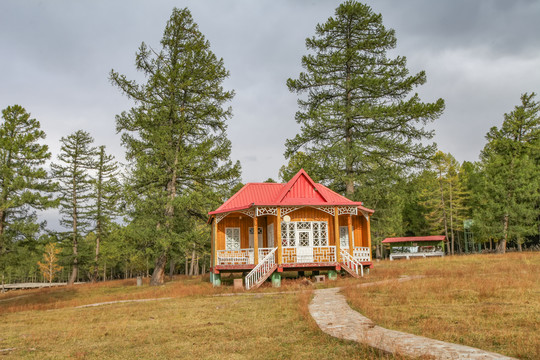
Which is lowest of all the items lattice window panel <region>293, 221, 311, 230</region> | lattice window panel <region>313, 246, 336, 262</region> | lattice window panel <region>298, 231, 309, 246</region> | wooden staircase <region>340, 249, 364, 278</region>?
wooden staircase <region>340, 249, 364, 278</region>

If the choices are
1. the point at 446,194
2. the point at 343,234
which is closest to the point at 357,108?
the point at 343,234

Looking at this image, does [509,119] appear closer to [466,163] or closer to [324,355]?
[466,163]

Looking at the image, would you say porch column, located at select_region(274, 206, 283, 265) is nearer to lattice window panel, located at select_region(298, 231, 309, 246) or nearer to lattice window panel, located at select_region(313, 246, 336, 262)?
lattice window panel, located at select_region(298, 231, 309, 246)

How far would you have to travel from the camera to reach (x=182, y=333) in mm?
9461

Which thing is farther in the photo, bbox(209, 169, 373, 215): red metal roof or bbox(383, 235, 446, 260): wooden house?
bbox(383, 235, 446, 260): wooden house

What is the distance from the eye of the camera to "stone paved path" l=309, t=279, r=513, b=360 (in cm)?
593

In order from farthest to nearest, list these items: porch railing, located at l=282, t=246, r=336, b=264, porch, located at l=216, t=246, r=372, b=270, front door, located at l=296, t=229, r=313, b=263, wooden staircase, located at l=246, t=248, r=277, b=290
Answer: front door, located at l=296, t=229, r=313, b=263 → porch railing, located at l=282, t=246, r=336, b=264 → porch, located at l=216, t=246, r=372, b=270 → wooden staircase, located at l=246, t=248, r=277, b=290

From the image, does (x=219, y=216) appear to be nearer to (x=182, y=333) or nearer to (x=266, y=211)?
(x=266, y=211)

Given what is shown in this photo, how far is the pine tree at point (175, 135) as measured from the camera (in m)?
24.6

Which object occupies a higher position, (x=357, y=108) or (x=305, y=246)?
(x=357, y=108)

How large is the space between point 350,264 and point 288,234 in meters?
3.78

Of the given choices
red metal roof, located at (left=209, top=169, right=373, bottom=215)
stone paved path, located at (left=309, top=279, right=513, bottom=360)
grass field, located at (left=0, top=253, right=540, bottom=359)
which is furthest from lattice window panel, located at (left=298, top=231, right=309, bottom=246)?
stone paved path, located at (left=309, top=279, right=513, bottom=360)

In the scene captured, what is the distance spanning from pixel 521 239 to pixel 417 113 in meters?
20.2

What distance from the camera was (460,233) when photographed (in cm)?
6253
